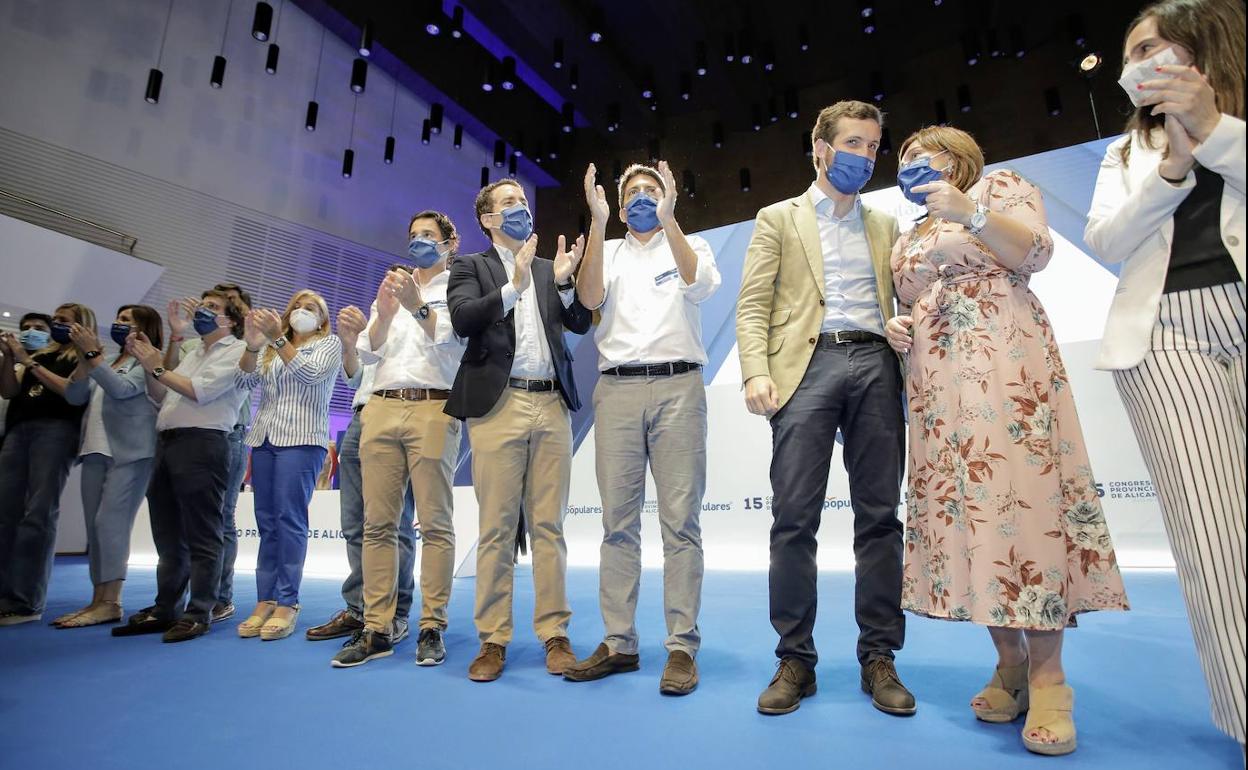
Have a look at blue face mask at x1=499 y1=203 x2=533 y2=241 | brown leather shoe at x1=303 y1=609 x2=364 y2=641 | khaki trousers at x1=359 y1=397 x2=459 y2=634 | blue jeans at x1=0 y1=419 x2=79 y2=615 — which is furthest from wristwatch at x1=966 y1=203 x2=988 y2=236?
blue jeans at x1=0 y1=419 x2=79 y2=615

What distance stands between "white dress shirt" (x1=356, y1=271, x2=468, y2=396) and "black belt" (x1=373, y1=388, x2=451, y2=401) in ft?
0.04

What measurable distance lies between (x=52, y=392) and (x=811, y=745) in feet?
12.1

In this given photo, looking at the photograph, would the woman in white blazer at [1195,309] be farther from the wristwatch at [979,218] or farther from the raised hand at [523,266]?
the raised hand at [523,266]

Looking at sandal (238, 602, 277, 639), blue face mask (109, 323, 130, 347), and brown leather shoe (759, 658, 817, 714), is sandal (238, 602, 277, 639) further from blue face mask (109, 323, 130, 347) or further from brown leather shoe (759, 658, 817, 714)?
brown leather shoe (759, 658, 817, 714)

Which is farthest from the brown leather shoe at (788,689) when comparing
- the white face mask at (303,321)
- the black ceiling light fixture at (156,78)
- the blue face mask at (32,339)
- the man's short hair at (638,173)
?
the black ceiling light fixture at (156,78)

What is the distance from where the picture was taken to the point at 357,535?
288cm

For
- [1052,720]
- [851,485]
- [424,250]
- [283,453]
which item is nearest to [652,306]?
[851,485]

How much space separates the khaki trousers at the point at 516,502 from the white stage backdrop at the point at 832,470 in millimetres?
2546

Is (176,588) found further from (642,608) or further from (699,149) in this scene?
(699,149)

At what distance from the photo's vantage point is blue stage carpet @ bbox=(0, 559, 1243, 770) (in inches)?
52.9

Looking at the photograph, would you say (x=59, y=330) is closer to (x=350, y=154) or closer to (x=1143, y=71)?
(x=1143, y=71)

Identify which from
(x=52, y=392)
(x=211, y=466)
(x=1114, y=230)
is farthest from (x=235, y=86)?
(x=1114, y=230)

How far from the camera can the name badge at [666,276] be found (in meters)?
2.21

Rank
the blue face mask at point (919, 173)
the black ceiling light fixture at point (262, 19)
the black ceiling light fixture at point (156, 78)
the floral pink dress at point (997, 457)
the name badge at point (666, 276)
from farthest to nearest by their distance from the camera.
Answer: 1. the black ceiling light fixture at point (156, 78)
2. the black ceiling light fixture at point (262, 19)
3. the name badge at point (666, 276)
4. the blue face mask at point (919, 173)
5. the floral pink dress at point (997, 457)
